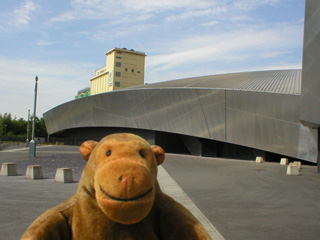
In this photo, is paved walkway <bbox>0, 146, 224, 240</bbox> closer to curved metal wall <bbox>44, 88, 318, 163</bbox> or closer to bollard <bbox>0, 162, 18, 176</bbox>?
bollard <bbox>0, 162, 18, 176</bbox>

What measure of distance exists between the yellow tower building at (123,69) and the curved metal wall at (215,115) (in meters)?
45.3

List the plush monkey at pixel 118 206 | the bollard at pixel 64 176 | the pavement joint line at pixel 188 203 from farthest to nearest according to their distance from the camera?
the bollard at pixel 64 176 < the pavement joint line at pixel 188 203 < the plush monkey at pixel 118 206

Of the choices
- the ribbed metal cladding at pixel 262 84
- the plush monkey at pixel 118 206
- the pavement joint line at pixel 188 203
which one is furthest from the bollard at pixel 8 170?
the ribbed metal cladding at pixel 262 84

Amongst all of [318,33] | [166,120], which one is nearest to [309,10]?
[318,33]

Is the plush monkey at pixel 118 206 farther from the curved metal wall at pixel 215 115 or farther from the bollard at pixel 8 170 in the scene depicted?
the curved metal wall at pixel 215 115

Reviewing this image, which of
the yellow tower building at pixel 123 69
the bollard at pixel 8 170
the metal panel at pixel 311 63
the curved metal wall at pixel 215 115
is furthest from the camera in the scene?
the yellow tower building at pixel 123 69

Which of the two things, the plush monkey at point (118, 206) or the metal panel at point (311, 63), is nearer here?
the plush monkey at point (118, 206)

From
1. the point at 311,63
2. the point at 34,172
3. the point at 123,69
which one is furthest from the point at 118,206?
the point at 123,69

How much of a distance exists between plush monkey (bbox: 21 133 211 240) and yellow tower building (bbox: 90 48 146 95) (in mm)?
80782

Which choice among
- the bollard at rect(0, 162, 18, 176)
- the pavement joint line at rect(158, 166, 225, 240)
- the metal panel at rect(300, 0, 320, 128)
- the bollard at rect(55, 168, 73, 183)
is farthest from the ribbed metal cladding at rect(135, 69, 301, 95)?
the bollard at rect(0, 162, 18, 176)

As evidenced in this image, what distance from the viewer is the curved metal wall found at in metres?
21.7

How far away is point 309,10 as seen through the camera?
13.6m

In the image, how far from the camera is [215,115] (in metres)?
26.3

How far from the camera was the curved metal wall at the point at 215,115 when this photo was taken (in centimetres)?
2166
